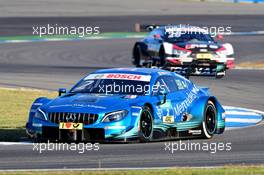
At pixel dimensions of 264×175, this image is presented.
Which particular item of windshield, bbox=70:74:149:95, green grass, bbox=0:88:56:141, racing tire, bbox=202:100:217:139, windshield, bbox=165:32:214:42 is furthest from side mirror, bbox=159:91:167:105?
windshield, bbox=165:32:214:42

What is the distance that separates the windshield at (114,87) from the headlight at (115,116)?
0.80 m

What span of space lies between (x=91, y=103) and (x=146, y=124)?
0.89m

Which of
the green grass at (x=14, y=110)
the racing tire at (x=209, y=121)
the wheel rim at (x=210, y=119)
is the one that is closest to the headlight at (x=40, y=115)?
the green grass at (x=14, y=110)

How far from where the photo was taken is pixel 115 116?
1456 centimetres

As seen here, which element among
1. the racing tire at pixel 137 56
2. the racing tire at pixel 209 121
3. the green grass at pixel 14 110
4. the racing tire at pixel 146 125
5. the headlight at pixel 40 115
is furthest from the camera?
the racing tire at pixel 137 56

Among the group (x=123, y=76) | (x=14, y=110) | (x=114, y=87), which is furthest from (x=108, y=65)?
(x=114, y=87)

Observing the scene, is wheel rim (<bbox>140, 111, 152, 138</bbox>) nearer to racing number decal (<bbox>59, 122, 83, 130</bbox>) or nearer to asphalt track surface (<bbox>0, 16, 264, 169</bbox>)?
asphalt track surface (<bbox>0, 16, 264, 169</bbox>)

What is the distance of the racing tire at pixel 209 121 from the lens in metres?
16.0

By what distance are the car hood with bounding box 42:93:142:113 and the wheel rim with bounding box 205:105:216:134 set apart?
61.1 inches

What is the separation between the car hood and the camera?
1455 centimetres

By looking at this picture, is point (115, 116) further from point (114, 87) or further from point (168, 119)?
point (168, 119)

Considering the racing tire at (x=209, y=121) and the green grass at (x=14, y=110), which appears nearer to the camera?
the racing tire at (x=209, y=121)

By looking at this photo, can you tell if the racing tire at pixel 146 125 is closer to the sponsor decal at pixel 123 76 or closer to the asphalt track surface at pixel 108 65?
the asphalt track surface at pixel 108 65

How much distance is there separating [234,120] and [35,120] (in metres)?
5.56
